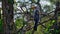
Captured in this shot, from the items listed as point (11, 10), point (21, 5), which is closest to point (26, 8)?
point (21, 5)

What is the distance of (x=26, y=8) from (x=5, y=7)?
0.78 meters

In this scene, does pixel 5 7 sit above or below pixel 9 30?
above

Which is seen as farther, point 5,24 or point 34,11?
point 34,11

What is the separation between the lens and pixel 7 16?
2.40 metres

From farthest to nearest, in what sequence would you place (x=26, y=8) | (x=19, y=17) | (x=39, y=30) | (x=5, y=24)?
(x=39, y=30)
(x=19, y=17)
(x=26, y=8)
(x=5, y=24)

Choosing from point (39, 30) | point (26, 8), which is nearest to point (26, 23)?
point (26, 8)

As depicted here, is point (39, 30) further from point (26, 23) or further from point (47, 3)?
point (26, 23)

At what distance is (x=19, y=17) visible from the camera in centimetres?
366

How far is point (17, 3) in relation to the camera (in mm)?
3264

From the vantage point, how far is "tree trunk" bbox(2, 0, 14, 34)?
93.4 inches

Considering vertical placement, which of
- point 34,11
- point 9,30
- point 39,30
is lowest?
point 39,30

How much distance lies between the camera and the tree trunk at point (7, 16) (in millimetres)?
2373

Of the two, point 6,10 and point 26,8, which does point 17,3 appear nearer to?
point 26,8

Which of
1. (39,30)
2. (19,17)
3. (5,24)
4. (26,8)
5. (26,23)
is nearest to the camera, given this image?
(5,24)
